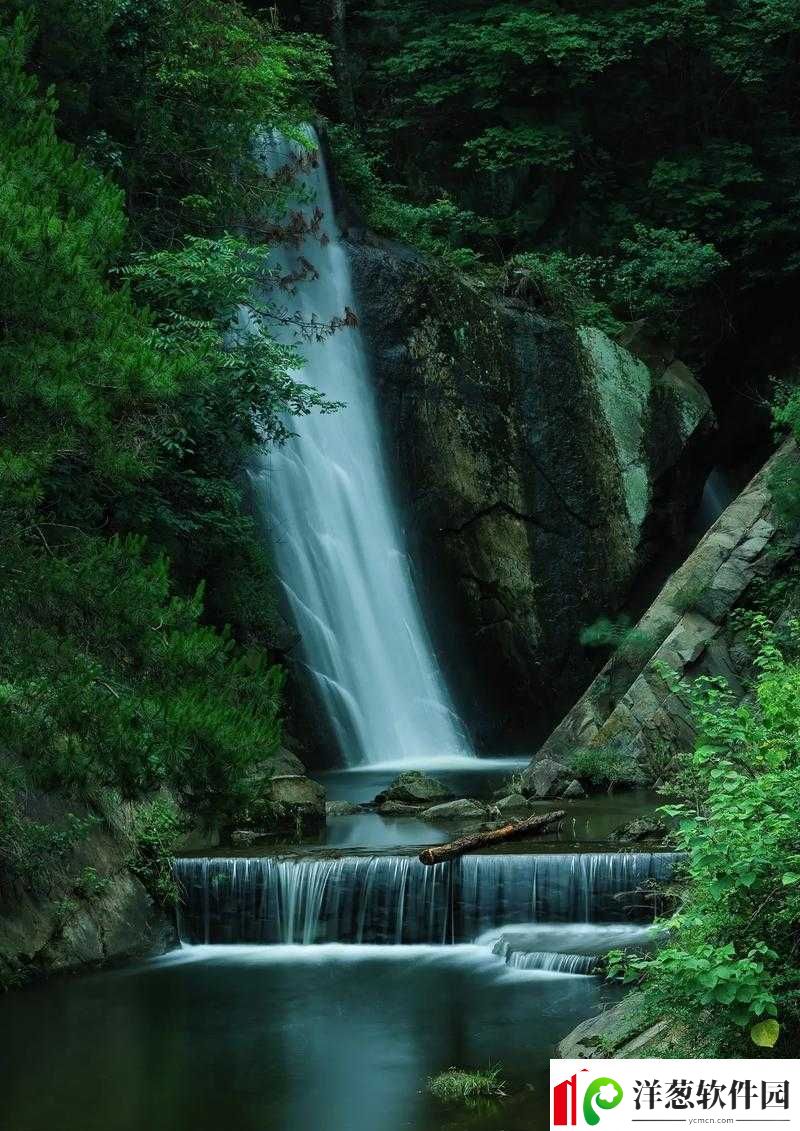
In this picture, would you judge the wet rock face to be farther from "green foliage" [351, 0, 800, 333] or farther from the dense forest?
"green foliage" [351, 0, 800, 333]

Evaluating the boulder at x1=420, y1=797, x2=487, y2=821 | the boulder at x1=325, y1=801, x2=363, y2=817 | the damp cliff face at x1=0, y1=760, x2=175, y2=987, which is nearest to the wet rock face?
the damp cliff face at x1=0, y1=760, x2=175, y2=987

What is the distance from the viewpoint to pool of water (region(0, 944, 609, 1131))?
766 cm

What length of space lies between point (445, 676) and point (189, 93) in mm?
8799

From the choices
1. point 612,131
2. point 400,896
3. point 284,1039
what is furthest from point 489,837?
point 612,131

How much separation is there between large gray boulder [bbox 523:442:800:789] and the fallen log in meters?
3.16

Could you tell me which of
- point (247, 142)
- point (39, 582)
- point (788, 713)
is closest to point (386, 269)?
point (247, 142)

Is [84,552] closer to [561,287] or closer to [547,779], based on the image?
[547,779]

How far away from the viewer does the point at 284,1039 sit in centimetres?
900

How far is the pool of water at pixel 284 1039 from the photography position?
25.1 ft

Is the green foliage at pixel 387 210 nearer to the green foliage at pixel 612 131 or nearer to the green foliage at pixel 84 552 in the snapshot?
the green foliage at pixel 612 131

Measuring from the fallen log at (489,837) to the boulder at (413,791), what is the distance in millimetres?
1924

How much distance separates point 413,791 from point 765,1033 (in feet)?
31.1

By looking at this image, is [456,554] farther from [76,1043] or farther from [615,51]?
[76,1043]

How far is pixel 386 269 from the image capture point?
20984mm
